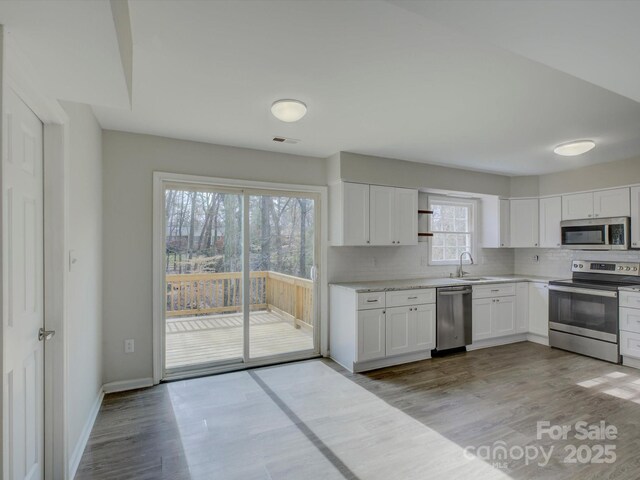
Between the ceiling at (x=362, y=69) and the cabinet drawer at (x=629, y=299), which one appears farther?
the cabinet drawer at (x=629, y=299)

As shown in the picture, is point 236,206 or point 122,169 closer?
point 122,169

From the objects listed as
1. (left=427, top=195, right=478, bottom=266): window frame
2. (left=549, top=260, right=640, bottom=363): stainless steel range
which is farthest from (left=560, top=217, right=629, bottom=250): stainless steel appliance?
(left=427, top=195, right=478, bottom=266): window frame

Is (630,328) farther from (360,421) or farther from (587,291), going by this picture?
(360,421)

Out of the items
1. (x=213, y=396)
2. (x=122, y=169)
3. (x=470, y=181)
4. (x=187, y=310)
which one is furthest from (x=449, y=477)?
(x=470, y=181)

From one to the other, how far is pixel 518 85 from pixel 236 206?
9.25 feet

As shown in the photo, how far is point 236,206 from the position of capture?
151 inches

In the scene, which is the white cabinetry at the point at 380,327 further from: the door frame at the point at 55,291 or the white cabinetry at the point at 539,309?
the door frame at the point at 55,291

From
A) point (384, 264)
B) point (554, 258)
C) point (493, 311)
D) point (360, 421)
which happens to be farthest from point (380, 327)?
point (554, 258)

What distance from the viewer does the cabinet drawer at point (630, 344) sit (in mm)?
3809

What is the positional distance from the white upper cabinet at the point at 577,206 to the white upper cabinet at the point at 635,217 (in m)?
0.44

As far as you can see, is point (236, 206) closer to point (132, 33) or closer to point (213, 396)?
point (213, 396)

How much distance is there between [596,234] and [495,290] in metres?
1.41

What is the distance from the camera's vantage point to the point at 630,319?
3.88m

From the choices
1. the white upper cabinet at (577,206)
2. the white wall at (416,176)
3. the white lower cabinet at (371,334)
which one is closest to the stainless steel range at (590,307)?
the white upper cabinet at (577,206)
